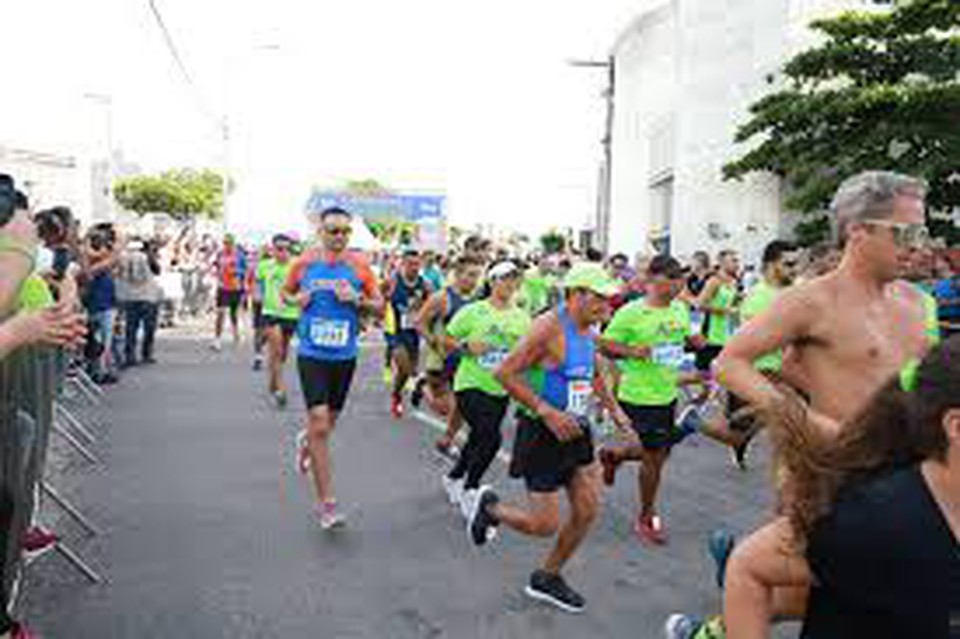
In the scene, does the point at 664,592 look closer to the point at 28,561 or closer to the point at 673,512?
the point at 673,512

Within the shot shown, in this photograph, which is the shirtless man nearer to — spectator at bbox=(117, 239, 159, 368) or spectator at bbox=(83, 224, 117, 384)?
spectator at bbox=(83, 224, 117, 384)

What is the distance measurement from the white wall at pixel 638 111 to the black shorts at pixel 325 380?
29607 millimetres

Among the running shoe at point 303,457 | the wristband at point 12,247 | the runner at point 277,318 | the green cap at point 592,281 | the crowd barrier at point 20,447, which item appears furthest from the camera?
the runner at point 277,318

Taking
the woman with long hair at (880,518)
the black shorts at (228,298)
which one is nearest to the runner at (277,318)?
the black shorts at (228,298)

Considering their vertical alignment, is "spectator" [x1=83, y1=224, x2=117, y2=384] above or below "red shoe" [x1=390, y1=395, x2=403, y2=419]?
above

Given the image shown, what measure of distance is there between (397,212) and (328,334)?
41423 mm

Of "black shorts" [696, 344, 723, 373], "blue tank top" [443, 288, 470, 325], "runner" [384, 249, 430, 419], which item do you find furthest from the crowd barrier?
"black shorts" [696, 344, 723, 373]

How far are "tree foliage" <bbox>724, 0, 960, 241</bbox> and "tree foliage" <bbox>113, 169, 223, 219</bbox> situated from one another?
52241mm

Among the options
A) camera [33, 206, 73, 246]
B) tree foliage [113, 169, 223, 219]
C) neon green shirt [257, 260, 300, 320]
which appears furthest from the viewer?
tree foliage [113, 169, 223, 219]

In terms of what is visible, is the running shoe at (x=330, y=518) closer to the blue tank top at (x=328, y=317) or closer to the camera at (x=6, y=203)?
the blue tank top at (x=328, y=317)

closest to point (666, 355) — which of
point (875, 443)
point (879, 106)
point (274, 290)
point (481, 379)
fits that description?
point (481, 379)

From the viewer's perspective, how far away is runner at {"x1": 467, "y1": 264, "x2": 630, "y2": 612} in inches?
208

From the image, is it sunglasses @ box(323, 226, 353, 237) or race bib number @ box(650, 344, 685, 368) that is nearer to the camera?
race bib number @ box(650, 344, 685, 368)

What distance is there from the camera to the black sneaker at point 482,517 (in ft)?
19.0
